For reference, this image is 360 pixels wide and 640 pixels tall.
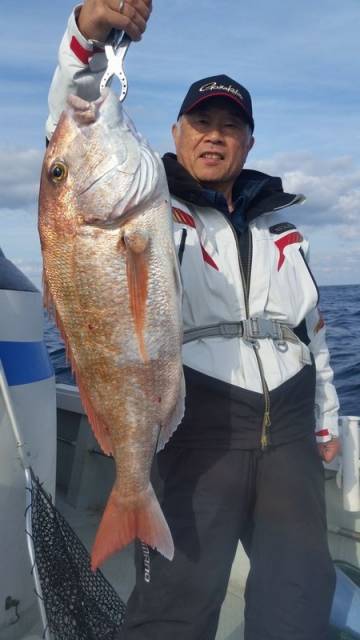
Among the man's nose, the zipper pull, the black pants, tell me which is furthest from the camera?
the man's nose

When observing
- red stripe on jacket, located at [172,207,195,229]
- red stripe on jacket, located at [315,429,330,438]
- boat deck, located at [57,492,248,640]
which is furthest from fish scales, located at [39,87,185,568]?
boat deck, located at [57,492,248,640]

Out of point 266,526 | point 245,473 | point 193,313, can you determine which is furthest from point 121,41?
point 266,526

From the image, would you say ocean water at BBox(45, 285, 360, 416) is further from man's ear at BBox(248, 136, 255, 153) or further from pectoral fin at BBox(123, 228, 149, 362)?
pectoral fin at BBox(123, 228, 149, 362)

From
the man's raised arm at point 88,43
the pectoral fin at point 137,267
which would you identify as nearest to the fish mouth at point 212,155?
the man's raised arm at point 88,43

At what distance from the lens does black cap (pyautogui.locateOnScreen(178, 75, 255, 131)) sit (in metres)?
2.63

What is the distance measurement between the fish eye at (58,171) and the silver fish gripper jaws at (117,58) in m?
0.31

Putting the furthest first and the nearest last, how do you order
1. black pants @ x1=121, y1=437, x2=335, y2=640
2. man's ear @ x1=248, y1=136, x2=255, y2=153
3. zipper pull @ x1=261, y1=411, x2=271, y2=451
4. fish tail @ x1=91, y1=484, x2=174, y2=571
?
man's ear @ x1=248, y1=136, x2=255, y2=153 < zipper pull @ x1=261, y1=411, x2=271, y2=451 < black pants @ x1=121, y1=437, x2=335, y2=640 < fish tail @ x1=91, y1=484, x2=174, y2=571

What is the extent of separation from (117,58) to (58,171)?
467 millimetres

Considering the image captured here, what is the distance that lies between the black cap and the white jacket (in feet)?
1.55

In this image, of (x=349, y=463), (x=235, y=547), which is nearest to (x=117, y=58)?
(x=235, y=547)

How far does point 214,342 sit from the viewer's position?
2477 mm

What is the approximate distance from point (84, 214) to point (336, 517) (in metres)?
2.89

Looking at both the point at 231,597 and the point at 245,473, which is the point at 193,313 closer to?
the point at 245,473

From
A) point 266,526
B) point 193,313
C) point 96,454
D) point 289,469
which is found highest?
point 193,313
